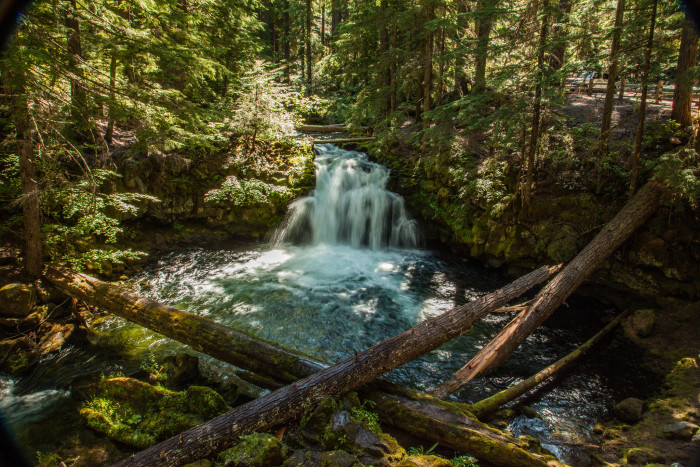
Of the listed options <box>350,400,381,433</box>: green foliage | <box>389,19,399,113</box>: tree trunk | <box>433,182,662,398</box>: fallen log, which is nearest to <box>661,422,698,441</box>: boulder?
<box>433,182,662,398</box>: fallen log

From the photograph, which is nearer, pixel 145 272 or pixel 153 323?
pixel 153 323

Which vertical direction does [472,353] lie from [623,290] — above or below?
below

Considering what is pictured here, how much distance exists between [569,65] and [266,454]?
9994 millimetres

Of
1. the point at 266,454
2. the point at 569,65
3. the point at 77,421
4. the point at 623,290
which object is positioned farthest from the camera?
the point at 623,290

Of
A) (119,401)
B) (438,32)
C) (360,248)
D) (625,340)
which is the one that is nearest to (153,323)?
(119,401)

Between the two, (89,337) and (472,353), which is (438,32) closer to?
(472,353)

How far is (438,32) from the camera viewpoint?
13664 mm

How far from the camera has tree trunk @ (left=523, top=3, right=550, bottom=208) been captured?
26.1 feet

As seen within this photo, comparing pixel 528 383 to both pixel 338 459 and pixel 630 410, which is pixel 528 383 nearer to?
pixel 630 410

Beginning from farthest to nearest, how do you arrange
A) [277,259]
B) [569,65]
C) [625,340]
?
[277,259]
[569,65]
[625,340]

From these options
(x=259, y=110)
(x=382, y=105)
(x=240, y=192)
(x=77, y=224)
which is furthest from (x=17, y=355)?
(x=382, y=105)

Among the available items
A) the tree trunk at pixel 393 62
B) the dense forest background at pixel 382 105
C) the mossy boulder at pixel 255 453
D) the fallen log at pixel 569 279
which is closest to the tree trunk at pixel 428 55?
the dense forest background at pixel 382 105

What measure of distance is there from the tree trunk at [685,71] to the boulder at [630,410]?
634 cm

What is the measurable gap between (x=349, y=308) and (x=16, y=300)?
6.75 metres
